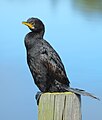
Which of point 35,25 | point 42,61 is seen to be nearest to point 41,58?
point 42,61

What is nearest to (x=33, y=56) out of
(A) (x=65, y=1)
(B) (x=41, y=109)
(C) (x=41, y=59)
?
(C) (x=41, y=59)

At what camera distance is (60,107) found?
8.03 feet

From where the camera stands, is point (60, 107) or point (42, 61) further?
point (42, 61)

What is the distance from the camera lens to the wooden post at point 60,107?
8.02ft

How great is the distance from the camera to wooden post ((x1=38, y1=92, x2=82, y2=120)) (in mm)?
2443

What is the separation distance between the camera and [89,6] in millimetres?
20188

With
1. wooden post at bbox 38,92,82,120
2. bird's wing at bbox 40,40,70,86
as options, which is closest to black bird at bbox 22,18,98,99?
bird's wing at bbox 40,40,70,86

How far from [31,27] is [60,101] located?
4.12ft

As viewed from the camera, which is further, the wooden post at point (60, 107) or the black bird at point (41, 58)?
the black bird at point (41, 58)

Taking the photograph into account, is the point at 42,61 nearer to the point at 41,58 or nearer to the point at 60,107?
the point at 41,58

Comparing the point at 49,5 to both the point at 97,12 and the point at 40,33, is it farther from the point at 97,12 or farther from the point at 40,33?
the point at 40,33

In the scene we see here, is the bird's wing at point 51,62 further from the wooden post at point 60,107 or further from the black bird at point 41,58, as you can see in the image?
the wooden post at point 60,107

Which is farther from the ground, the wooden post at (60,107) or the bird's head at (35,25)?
the bird's head at (35,25)

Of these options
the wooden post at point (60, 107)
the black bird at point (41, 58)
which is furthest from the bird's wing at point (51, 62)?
the wooden post at point (60, 107)
